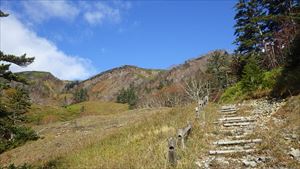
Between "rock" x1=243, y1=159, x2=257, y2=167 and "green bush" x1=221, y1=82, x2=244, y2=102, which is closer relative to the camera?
"rock" x1=243, y1=159, x2=257, y2=167

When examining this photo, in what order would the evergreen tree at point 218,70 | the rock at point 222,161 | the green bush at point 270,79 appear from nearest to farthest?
1. the rock at point 222,161
2. the green bush at point 270,79
3. the evergreen tree at point 218,70

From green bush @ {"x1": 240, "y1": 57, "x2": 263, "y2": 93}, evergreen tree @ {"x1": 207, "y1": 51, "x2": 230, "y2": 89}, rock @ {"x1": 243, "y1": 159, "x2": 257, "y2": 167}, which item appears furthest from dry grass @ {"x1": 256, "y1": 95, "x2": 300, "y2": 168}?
evergreen tree @ {"x1": 207, "y1": 51, "x2": 230, "y2": 89}

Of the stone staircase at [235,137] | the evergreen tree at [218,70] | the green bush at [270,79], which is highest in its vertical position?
the evergreen tree at [218,70]

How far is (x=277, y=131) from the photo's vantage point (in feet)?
38.1

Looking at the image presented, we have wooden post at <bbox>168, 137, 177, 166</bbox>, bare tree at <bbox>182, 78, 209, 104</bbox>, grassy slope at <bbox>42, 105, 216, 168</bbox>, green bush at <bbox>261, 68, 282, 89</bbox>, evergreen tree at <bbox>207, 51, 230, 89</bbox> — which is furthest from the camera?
evergreen tree at <bbox>207, 51, 230, 89</bbox>

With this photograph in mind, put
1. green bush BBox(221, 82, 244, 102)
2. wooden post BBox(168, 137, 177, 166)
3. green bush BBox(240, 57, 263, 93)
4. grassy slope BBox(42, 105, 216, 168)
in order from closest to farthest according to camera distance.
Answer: wooden post BBox(168, 137, 177, 166) → grassy slope BBox(42, 105, 216, 168) → green bush BBox(240, 57, 263, 93) → green bush BBox(221, 82, 244, 102)

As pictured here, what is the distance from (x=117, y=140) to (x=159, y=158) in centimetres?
673

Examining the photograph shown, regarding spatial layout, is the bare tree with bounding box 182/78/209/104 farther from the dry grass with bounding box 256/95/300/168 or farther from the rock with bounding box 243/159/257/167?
the rock with bounding box 243/159/257/167

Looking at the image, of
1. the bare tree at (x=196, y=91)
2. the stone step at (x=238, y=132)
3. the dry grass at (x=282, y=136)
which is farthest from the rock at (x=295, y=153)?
the bare tree at (x=196, y=91)

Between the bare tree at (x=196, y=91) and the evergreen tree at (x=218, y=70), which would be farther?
the evergreen tree at (x=218, y=70)

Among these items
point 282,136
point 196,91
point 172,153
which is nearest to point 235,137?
point 282,136

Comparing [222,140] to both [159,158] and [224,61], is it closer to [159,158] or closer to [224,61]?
[159,158]

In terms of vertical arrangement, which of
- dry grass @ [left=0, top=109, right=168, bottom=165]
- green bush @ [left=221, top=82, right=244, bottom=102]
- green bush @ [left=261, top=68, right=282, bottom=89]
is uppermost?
green bush @ [left=261, top=68, right=282, bottom=89]

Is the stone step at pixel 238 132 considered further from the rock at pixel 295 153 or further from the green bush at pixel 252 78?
the green bush at pixel 252 78
